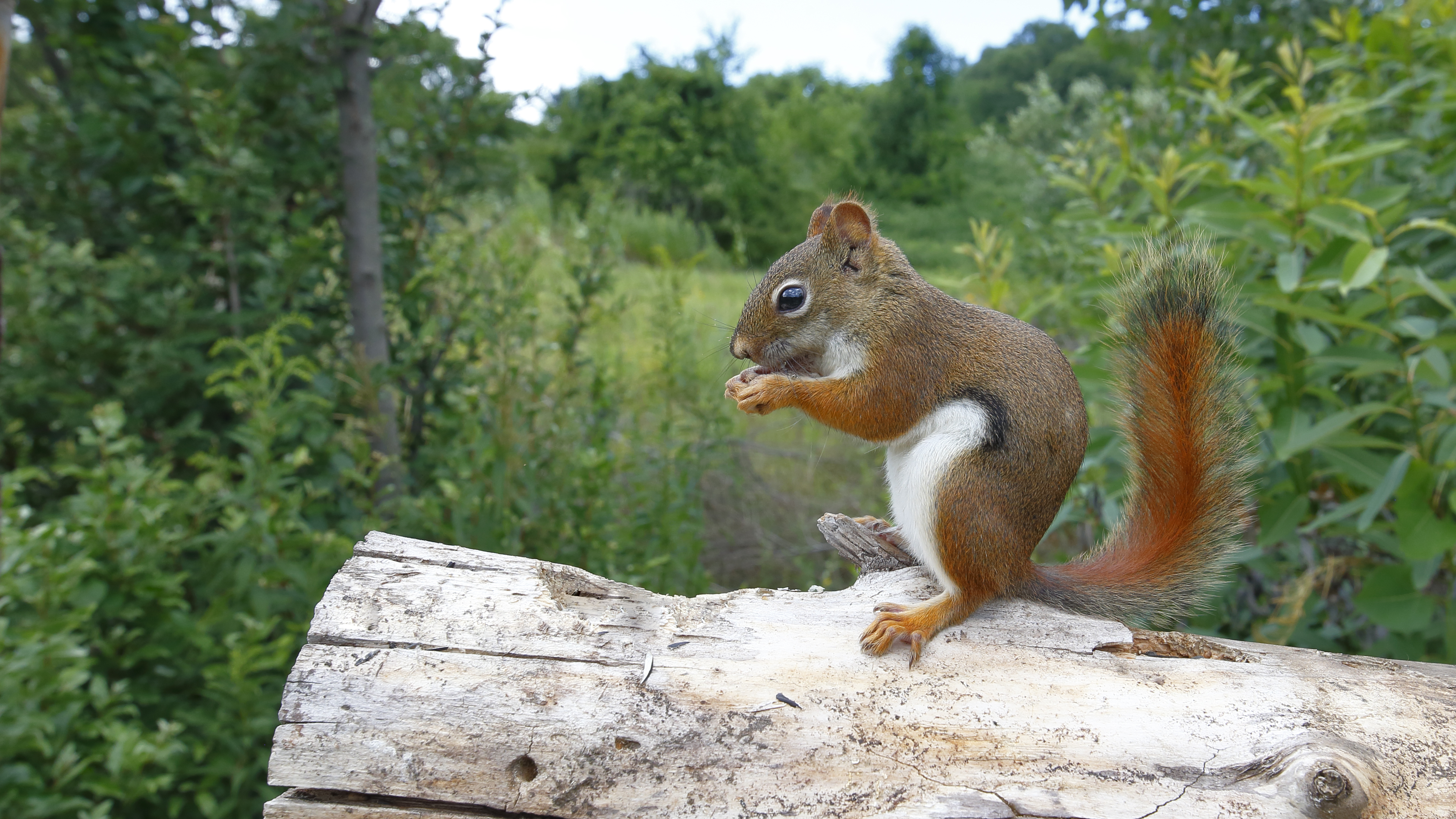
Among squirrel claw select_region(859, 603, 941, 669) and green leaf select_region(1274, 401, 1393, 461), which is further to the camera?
green leaf select_region(1274, 401, 1393, 461)

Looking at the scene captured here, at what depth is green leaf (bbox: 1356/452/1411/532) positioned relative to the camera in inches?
Result: 55.6

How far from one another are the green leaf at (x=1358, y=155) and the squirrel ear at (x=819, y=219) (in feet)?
3.10

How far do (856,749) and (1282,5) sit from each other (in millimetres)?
3706

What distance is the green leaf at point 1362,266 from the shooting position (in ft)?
4.49

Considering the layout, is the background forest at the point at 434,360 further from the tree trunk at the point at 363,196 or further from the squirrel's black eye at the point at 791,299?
the squirrel's black eye at the point at 791,299

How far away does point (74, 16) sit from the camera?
2396mm

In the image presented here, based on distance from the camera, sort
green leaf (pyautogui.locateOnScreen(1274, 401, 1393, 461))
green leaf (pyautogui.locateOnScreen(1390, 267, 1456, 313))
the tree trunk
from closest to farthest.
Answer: green leaf (pyautogui.locateOnScreen(1390, 267, 1456, 313)) → green leaf (pyautogui.locateOnScreen(1274, 401, 1393, 461)) → the tree trunk

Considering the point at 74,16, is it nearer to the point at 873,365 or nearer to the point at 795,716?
the point at 873,365

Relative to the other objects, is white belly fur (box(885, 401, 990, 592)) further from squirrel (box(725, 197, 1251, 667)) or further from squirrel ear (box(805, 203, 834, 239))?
squirrel ear (box(805, 203, 834, 239))

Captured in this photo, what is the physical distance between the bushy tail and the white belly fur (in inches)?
6.3

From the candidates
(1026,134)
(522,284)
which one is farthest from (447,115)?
(1026,134)

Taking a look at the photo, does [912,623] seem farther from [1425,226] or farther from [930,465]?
[1425,226]

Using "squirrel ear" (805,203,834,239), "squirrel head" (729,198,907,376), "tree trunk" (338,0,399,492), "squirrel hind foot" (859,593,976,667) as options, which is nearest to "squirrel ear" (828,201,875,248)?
"squirrel head" (729,198,907,376)

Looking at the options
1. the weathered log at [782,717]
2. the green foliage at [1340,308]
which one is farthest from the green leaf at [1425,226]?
the weathered log at [782,717]
